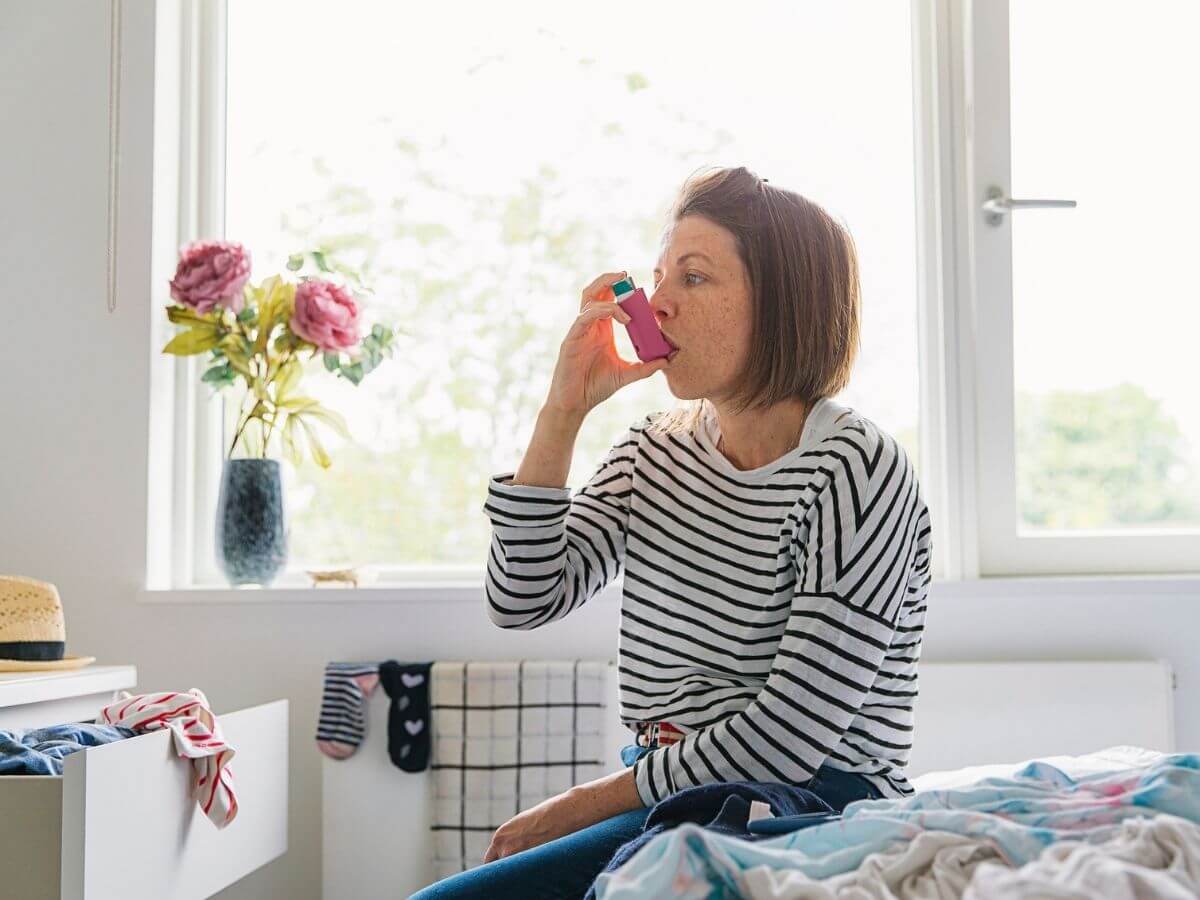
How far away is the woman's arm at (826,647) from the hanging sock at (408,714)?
2.37ft

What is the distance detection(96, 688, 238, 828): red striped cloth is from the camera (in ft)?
4.58

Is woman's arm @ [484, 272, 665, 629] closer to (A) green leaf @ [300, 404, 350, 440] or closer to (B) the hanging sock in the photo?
(B) the hanging sock

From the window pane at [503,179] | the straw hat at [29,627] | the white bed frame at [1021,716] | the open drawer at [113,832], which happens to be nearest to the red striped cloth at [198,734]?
the open drawer at [113,832]

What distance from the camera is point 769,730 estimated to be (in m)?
1.16

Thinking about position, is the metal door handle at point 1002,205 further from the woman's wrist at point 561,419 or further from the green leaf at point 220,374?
the green leaf at point 220,374

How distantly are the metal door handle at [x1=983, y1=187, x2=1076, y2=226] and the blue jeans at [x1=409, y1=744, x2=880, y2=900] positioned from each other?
1351 millimetres

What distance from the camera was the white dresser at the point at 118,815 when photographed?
117 cm

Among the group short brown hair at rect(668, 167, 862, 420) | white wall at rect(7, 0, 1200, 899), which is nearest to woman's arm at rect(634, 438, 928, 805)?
short brown hair at rect(668, 167, 862, 420)

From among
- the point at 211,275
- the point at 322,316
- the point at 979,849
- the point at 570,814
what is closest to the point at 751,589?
the point at 570,814

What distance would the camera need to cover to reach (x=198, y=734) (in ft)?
4.57

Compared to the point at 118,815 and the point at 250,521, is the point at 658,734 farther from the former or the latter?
the point at 250,521

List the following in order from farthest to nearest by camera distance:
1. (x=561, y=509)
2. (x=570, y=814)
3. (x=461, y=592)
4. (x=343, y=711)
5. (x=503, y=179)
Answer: (x=503, y=179) → (x=461, y=592) → (x=343, y=711) → (x=561, y=509) → (x=570, y=814)

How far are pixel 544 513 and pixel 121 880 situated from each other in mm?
559

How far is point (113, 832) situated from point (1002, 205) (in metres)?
1.66
